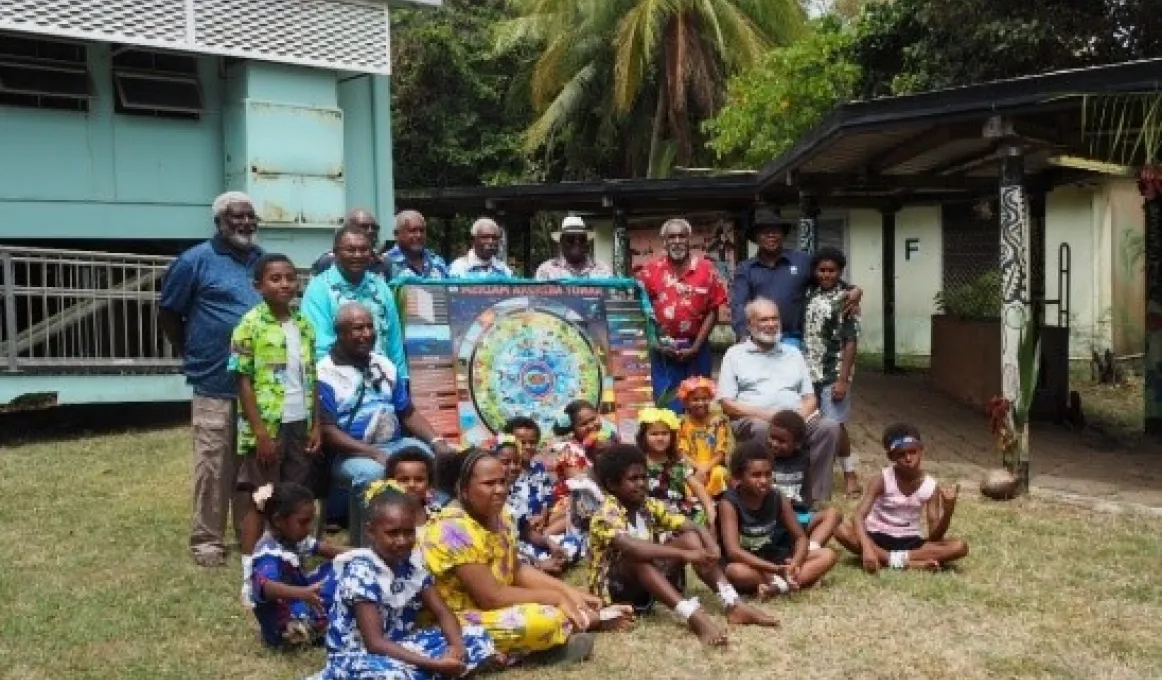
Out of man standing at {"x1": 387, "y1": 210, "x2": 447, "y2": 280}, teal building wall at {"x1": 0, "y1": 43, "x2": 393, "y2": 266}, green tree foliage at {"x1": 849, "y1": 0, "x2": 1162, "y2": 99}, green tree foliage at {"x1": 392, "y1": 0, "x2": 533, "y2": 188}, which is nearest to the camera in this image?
man standing at {"x1": 387, "y1": 210, "x2": 447, "y2": 280}

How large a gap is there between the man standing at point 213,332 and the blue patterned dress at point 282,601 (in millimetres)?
1445

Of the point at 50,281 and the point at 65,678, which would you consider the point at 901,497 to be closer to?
the point at 65,678

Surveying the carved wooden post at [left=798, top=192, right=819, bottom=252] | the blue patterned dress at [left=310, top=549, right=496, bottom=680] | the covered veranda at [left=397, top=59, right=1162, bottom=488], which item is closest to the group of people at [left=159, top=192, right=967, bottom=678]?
the blue patterned dress at [left=310, top=549, right=496, bottom=680]

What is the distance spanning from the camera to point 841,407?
300 inches

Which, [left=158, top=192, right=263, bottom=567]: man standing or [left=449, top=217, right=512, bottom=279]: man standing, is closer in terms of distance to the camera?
[left=158, top=192, right=263, bottom=567]: man standing

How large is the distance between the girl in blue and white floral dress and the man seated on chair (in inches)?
58.1

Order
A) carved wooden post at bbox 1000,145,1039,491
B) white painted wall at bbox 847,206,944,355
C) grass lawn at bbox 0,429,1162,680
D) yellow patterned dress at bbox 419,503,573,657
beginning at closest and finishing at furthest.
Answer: yellow patterned dress at bbox 419,503,573,657, grass lawn at bbox 0,429,1162,680, carved wooden post at bbox 1000,145,1039,491, white painted wall at bbox 847,206,944,355

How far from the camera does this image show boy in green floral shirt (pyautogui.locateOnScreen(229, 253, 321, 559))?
547 centimetres

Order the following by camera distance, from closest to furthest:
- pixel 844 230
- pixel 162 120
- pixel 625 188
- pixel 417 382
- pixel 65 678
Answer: pixel 65 678, pixel 417 382, pixel 162 120, pixel 625 188, pixel 844 230

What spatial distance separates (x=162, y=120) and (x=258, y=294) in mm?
7462

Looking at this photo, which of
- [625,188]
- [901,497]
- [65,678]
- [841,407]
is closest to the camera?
[65,678]

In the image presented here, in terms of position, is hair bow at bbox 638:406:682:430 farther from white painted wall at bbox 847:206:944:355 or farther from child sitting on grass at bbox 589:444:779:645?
white painted wall at bbox 847:206:944:355

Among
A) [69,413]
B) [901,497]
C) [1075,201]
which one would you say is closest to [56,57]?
[69,413]

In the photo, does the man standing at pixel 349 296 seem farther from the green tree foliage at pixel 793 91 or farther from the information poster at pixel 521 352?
the green tree foliage at pixel 793 91
